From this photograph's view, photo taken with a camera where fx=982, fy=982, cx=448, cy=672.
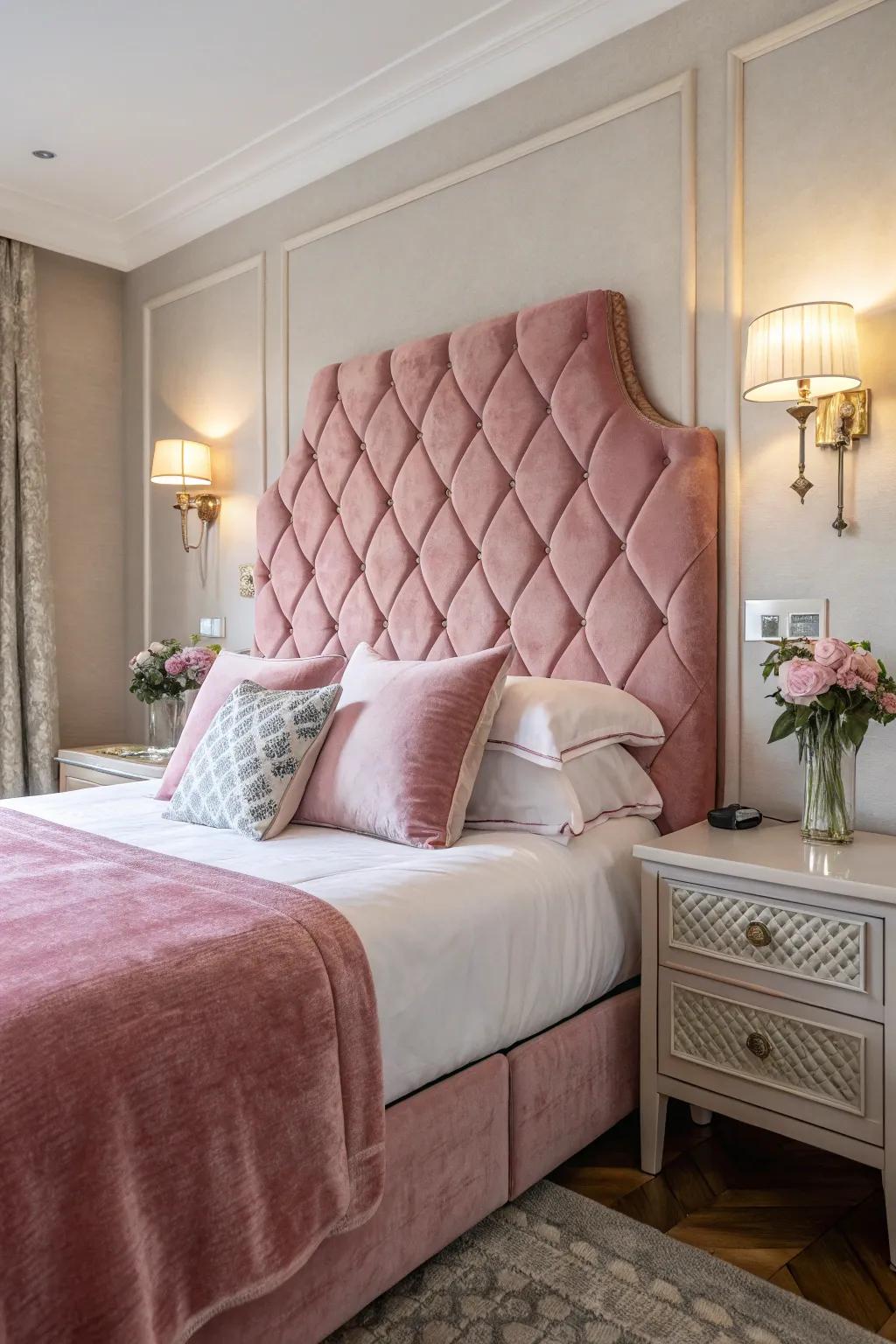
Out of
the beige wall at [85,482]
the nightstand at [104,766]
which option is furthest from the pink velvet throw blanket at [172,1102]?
the beige wall at [85,482]

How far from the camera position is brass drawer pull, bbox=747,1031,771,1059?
185cm

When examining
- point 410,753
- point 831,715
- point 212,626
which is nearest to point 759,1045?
point 831,715

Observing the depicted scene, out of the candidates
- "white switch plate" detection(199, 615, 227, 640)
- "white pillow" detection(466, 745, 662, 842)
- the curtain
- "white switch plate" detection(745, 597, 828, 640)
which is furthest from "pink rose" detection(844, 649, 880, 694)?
the curtain

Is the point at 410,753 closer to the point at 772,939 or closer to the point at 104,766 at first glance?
the point at 772,939

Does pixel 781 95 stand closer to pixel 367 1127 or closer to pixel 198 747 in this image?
pixel 198 747

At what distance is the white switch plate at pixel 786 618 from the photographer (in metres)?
2.26

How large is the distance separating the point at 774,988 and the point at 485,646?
4.17ft

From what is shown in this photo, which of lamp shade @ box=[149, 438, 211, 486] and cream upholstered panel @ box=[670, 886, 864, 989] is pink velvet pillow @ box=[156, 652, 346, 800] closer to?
cream upholstered panel @ box=[670, 886, 864, 989]

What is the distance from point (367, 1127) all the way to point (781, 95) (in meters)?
2.37

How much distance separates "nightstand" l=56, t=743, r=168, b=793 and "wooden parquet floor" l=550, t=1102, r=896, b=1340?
2.00 m

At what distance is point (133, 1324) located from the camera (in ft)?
3.67

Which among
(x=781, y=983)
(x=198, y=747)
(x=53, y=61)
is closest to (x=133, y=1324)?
(x=781, y=983)

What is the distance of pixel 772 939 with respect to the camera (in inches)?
72.6

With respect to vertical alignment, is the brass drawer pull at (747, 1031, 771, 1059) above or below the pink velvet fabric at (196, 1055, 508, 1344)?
above
